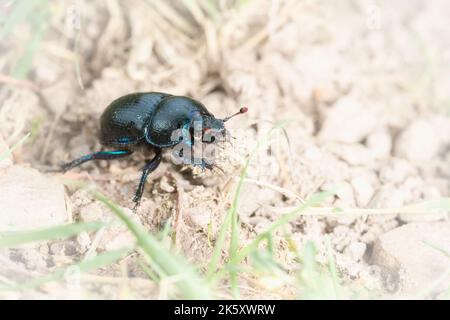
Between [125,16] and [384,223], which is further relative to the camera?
[125,16]

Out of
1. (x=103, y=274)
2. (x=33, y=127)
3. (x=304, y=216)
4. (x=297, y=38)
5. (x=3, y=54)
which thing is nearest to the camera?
(x=103, y=274)

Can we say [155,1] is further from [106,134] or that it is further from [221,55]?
[106,134]

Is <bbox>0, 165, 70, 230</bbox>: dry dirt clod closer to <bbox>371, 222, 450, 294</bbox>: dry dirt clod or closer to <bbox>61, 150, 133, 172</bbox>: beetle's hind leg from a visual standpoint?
<bbox>61, 150, 133, 172</bbox>: beetle's hind leg

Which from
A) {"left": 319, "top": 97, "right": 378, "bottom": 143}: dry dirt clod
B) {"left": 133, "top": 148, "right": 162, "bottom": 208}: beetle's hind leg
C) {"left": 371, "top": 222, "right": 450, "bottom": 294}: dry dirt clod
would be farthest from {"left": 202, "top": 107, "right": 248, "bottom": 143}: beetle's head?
{"left": 371, "top": 222, "right": 450, "bottom": 294}: dry dirt clod

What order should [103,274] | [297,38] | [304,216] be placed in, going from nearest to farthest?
[103,274]
[304,216]
[297,38]

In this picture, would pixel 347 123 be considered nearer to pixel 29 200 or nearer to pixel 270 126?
pixel 270 126
